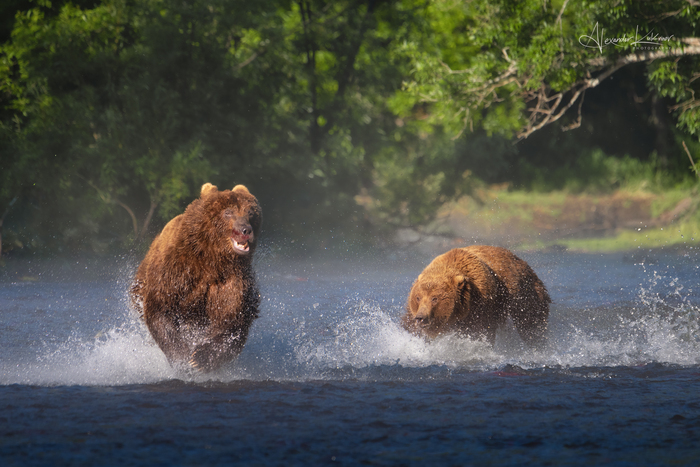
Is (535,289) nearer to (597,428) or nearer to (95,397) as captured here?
(597,428)

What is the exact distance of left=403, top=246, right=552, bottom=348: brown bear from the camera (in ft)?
22.1

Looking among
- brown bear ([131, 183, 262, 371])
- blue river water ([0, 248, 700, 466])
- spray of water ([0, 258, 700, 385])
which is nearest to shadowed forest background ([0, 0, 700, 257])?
blue river water ([0, 248, 700, 466])

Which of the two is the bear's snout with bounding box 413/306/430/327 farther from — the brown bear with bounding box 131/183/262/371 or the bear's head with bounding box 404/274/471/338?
the brown bear with bounding box 131/183/262/371

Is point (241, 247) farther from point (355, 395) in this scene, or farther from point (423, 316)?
point (423, 316)

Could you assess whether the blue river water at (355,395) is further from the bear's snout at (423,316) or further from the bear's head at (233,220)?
the bear's head at (233,220)

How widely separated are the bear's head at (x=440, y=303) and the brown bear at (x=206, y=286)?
1719 millimetres

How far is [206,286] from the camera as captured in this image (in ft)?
18.5

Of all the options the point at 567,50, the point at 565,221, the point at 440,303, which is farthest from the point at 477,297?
the point at 565,221

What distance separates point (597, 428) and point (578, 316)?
217 inches

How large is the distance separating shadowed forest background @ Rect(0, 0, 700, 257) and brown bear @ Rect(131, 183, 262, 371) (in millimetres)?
9169

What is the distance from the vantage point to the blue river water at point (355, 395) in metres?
4.18

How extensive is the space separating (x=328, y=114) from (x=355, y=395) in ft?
60.2
